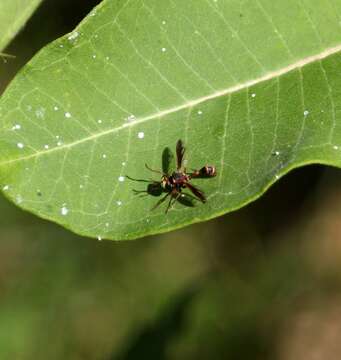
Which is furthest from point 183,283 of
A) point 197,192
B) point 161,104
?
point 161,104

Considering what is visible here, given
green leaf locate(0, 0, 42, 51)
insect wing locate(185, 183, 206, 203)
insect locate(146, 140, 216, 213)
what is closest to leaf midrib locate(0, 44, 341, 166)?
insect locate(146, 140, 216, 213)

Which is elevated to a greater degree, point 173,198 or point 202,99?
point 202,99

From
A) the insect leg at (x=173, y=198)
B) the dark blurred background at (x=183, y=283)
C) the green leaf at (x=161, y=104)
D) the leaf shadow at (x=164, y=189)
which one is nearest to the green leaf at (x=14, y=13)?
the green leaf at (x=161, y=104)

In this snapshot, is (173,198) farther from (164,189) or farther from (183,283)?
(183,283)

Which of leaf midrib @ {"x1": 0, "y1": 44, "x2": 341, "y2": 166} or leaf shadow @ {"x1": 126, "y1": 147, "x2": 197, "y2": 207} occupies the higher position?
leaf midrib @ {"x1": 0, "y1": 44, "x2": 341, "y2": 166}

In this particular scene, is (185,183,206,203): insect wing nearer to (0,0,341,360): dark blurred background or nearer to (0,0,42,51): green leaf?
(0,0,42,51): green leaf

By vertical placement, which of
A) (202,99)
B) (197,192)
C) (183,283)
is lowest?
(183,283)

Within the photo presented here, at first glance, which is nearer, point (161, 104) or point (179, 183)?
point (161, 104)
